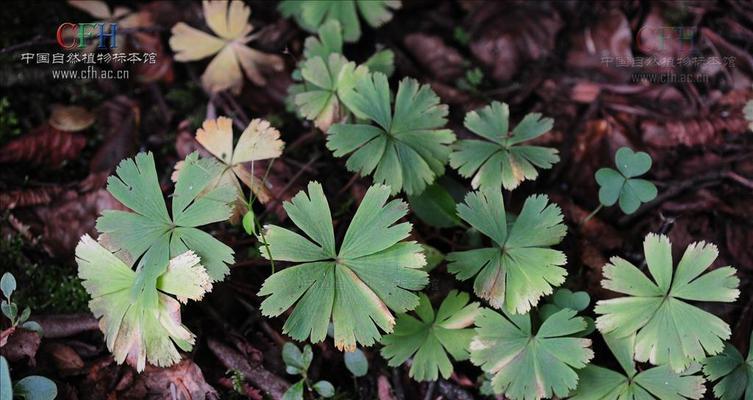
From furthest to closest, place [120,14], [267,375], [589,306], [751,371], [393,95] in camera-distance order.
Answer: [120,14], [393,95], [589,306], [267,375], [751,371]

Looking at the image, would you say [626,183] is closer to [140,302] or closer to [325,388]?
[325,388]

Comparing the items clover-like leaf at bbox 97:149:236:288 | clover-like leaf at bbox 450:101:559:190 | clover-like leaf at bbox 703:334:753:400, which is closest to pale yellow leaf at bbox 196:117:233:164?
clover-like leaf at bbox 97:149:236:288

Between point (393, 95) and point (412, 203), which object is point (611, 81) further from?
point (412, 203)

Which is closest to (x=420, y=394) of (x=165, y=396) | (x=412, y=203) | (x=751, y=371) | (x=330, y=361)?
(x=330, y=361)

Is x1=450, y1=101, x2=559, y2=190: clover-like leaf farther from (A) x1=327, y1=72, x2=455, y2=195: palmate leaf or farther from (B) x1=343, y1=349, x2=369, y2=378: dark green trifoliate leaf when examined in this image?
(B) x1=343, y1=349, x2=369, y2=378: dark green trifoliate leaf

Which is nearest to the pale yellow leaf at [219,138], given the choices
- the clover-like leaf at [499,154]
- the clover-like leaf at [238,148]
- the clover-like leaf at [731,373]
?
the clover-like leaf at [238,148]

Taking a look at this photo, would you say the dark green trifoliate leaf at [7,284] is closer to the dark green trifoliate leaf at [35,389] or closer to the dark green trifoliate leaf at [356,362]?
the dark green trifoliate leaf at [35,389]

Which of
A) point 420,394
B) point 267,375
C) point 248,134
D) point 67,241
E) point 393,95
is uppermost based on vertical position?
point 248,134
